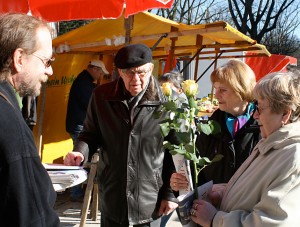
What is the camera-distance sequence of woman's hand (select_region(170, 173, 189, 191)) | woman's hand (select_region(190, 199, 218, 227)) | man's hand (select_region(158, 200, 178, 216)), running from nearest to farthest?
woman's hand (select_region(190, 199, 218, 227))
woman's hand (select_region(170, 173, 189, 191))
man's hand (select_region(158, 200, 178, 216))

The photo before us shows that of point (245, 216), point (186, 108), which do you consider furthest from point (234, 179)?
point (186, 108)

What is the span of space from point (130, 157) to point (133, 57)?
65 centimetres

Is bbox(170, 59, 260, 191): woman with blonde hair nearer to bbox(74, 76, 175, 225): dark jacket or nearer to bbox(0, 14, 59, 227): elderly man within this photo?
bbox(74, 76, 175, 225): dark jacket

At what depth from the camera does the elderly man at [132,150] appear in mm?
2555

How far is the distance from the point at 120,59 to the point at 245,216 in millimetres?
1411

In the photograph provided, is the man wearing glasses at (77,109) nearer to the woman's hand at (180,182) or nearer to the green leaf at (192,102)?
the woman's hand at (180,182)

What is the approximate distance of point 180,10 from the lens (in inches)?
981

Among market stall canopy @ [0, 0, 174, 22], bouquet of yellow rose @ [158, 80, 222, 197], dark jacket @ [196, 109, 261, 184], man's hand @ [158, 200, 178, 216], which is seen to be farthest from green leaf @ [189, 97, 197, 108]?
market stall canopy @ [0, 0, 174, 22]

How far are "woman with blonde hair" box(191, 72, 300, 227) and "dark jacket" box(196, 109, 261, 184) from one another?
57 centimetres

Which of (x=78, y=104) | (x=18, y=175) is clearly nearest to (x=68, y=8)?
(x=18, y=175)

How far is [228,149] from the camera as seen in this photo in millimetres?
2385

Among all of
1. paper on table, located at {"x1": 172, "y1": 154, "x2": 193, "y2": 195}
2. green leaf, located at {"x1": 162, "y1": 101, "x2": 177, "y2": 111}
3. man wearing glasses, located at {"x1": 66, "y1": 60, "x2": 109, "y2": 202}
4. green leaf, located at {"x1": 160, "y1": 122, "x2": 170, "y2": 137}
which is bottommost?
man wearing glasses, located at {"x1": 66, "y1": 60, "x2": 109, "y2": 202}

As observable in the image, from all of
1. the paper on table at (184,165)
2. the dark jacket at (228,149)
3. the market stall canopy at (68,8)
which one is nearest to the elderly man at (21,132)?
the paper on table at (184,165)

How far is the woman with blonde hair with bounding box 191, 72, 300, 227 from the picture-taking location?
145cm
